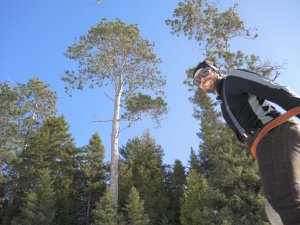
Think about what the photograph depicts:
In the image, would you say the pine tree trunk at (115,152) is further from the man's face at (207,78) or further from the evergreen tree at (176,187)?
the man's face at (207,78)

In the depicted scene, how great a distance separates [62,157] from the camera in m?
29.5

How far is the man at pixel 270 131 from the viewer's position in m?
1.79

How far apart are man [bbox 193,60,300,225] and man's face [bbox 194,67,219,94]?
0.31ft

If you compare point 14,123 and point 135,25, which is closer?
point 135,25

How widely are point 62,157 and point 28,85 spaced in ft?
21.9

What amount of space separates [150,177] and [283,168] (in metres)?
26.8

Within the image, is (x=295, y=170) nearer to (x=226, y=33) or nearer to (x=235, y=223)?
(x=235, y=223)

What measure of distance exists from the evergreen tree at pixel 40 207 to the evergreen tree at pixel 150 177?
548 cm

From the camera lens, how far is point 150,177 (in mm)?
28188

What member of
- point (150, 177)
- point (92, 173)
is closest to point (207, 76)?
Result: point (92, 173)

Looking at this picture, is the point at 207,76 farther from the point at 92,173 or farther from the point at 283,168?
the point at 92,173

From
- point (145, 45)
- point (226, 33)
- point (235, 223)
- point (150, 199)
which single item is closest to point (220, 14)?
point (226, 33)

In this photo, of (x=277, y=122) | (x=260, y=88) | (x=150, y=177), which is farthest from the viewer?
(x=150, y=177)

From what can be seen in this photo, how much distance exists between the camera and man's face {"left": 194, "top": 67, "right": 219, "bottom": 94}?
8.29 feet
